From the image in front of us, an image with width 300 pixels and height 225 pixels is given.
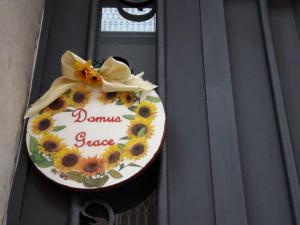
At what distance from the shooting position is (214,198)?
33.3 inches

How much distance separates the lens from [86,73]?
2.94 ft

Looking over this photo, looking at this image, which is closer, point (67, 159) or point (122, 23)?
point (67, 159)

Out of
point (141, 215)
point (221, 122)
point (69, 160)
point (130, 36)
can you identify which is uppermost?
point (130, 36)

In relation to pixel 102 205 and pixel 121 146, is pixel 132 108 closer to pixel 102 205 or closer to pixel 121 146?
Answer: pixel 121 146

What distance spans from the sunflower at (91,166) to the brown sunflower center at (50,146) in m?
0.07

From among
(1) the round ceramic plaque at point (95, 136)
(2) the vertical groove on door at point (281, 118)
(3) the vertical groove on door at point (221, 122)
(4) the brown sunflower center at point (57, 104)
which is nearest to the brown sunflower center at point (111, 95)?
(1) the round ceramic plaque at point (95, 136)

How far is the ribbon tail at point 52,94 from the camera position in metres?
0.90

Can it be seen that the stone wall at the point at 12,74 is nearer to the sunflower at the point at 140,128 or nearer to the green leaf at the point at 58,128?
the green leaf at the point at 58,128

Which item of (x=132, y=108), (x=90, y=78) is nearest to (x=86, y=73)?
(x=90, y=78)

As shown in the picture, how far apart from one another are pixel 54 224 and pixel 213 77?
502 mm

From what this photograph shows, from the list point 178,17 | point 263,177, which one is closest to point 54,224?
point 263,177

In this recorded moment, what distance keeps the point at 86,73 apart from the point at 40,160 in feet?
0.71

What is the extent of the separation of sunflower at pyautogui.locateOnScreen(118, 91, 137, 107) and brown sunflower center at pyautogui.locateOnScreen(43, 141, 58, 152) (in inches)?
7.1

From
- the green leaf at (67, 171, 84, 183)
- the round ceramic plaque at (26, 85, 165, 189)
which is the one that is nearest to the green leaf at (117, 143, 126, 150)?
the round ceramic plaque at (26, 85, 165, 189)
